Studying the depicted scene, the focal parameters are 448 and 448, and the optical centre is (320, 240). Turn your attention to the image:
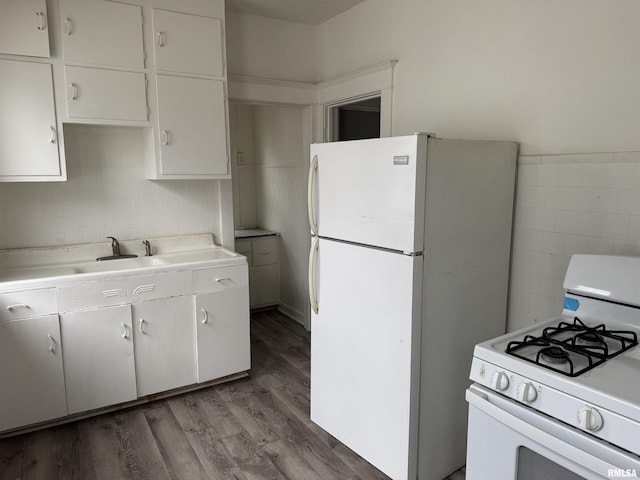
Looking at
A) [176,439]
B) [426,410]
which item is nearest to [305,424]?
[176,439]

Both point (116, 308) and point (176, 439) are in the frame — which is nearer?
point (176, 439)

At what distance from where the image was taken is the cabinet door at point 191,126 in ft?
9.74

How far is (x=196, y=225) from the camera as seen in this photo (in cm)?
348

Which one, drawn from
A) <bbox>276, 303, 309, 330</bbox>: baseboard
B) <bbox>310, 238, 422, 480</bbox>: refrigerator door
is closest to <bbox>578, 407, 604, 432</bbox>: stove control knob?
<bbox>310, 238, 422, 480</bbox>: refrigerator door

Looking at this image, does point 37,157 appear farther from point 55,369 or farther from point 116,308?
point 55,369

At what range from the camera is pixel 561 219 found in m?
2.15

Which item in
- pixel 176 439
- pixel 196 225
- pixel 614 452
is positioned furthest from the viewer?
pixel 196 225

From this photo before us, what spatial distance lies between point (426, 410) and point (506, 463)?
66 cm

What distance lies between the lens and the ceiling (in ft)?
10.8

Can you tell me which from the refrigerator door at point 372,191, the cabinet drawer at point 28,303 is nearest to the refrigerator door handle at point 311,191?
the refrigerator door at point 372,191

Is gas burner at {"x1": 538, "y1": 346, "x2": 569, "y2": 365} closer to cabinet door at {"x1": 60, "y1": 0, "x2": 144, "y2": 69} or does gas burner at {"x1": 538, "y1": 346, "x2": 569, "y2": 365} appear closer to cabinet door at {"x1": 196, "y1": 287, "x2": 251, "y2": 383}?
cabinet door at {"x1": 196, "y1": 287, "x2": 251, "y2": 383}

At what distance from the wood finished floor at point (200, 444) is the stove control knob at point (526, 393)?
114cm

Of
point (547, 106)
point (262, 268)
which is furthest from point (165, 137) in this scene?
point (547, 106)

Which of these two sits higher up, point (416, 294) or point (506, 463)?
point (416, 294)
